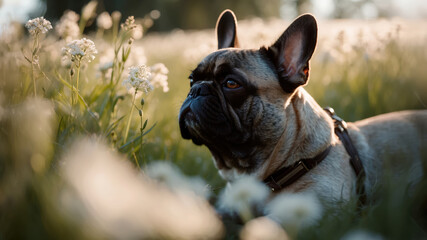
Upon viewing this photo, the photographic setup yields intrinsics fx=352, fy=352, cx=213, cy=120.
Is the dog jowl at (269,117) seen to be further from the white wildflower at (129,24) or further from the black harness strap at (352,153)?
the white wildflower at (129,24)

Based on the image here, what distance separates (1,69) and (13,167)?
2.62 feet

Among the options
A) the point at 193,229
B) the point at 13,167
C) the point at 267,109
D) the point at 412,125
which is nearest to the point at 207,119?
the point at 267,109

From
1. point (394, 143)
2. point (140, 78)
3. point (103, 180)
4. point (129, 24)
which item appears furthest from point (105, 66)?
point (394, 143)

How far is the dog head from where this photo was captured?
2471mm

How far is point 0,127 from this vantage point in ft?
5.12

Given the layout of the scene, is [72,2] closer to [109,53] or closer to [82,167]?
[109,53]

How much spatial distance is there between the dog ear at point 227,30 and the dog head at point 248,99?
62cm

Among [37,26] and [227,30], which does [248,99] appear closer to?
[227,30]

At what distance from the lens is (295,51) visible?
2637 millimetres

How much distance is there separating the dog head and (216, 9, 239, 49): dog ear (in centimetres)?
62

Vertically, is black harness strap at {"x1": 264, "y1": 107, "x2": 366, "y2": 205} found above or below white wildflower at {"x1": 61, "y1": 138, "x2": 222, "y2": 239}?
below

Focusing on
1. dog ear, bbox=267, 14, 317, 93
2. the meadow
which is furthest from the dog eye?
the meadow

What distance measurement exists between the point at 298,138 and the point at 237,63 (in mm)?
699

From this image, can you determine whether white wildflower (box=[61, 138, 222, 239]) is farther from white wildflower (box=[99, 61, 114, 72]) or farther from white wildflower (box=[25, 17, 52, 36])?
white wildflower (box=[99, 61, 114, 72])
